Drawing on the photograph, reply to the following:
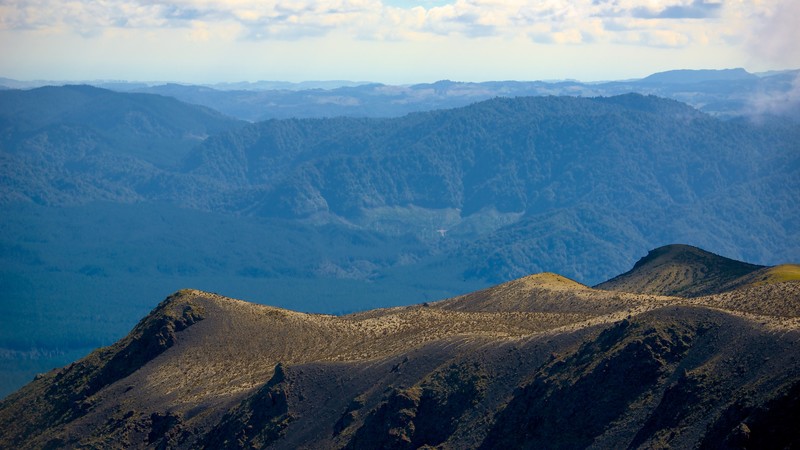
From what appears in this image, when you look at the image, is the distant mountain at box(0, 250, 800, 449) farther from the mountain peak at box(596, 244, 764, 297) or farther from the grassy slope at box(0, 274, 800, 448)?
the mountain peak at box(596, 244, 764, 297)

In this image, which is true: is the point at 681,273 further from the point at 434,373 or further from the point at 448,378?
the point at 448,378

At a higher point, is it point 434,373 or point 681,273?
point 434,373

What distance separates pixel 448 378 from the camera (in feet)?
267

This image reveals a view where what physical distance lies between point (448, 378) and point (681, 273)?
7088 cm

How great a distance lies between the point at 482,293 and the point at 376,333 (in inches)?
978

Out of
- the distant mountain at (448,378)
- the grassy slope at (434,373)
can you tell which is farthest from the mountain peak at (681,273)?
the grassy slope at (434,373)

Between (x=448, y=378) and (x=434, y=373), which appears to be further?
(x=434, y=373)

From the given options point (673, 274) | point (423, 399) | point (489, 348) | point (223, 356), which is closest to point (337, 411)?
point (423, 399)

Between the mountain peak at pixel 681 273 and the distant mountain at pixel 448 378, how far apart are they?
2188 cm

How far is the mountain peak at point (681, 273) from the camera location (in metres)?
130

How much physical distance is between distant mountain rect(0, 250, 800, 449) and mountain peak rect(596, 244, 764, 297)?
71.8ft

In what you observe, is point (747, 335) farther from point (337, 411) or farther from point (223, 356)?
point (223, 356)

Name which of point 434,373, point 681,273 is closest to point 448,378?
point 434,373

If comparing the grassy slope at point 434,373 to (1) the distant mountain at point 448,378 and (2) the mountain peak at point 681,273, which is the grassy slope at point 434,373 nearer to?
(1) the distant mountain at point 448,378
